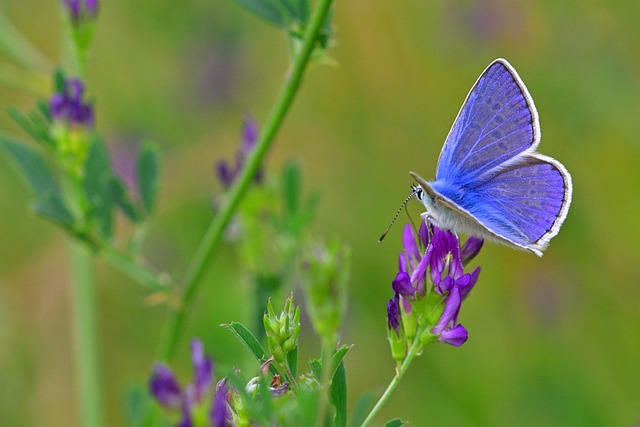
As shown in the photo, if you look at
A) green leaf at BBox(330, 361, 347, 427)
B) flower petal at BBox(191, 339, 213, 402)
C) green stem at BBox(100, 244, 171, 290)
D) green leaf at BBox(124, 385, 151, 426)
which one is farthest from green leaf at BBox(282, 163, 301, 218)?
flower petal at BBox(191, 339, 213, 402)

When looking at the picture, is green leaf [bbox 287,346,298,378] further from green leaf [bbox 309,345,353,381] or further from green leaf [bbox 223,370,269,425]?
green leaf [bbox 223,370,269,425]

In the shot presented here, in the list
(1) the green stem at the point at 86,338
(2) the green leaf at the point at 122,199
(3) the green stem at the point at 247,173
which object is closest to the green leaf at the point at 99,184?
(2) the green leaf at the point at 122,199

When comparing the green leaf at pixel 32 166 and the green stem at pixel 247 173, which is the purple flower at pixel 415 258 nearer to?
the green stem at pixel 247 173

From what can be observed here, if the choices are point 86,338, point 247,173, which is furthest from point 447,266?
point 86,338

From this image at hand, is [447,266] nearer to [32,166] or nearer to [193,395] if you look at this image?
[193,395]

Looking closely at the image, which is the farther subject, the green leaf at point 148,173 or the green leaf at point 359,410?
the green leaf at point 148,173

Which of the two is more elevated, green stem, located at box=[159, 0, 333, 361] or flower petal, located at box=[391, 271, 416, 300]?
green stem, located at box=[159, 0, 333, 361]
